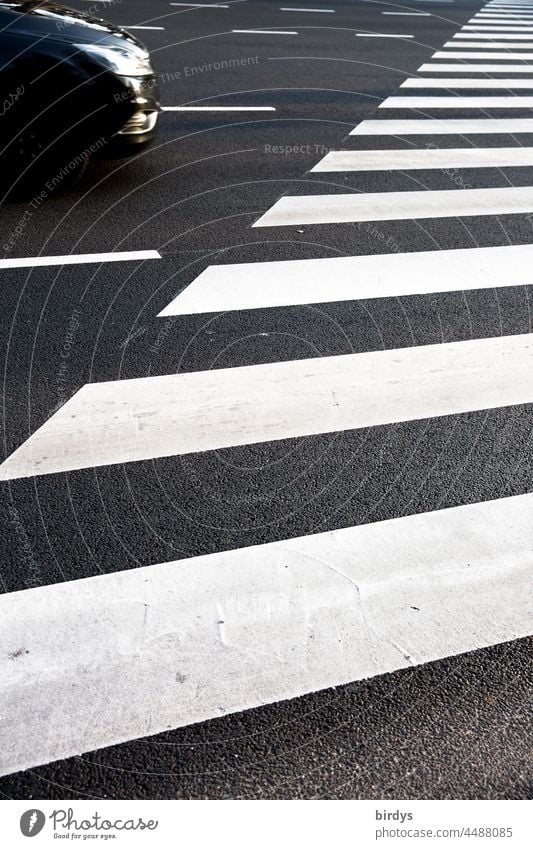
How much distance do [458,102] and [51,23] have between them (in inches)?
203

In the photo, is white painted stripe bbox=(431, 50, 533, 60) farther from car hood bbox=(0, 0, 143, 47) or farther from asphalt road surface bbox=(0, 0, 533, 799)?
car hood bbox=(0, 0, 143, 47)

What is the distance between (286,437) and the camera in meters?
3.89

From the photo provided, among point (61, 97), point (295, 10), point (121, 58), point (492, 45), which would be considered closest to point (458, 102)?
point (121, 58)

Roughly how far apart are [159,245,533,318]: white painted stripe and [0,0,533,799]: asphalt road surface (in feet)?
0.08

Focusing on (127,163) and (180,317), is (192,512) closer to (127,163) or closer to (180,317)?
(180,317)

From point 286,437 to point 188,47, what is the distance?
30.2 feet

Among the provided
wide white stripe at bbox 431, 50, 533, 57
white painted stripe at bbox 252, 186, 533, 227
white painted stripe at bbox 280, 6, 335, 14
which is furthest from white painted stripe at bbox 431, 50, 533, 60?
white painted stripe at bbox 252, 186, 533, 227

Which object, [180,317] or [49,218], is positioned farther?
[49,218]

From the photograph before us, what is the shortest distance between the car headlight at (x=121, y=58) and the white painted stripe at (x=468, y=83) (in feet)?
15.3

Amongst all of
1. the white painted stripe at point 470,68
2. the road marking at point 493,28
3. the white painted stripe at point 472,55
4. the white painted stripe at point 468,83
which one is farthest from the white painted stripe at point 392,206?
the road marking at point 493,28

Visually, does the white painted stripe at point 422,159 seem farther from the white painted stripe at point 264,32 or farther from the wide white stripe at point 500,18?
the wide white stripe at point 500,18

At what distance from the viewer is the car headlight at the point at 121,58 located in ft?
21.6

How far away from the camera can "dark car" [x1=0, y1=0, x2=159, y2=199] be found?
251 inches
